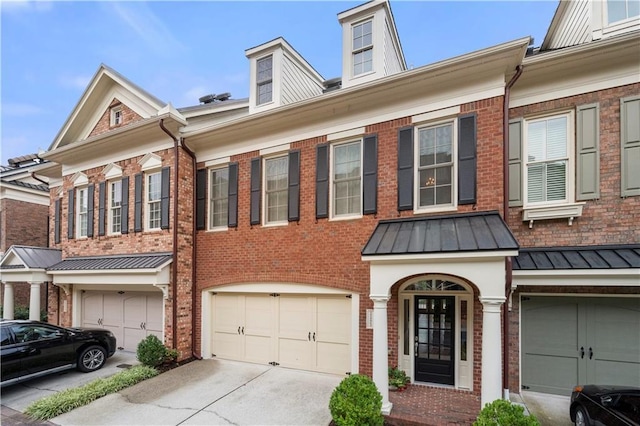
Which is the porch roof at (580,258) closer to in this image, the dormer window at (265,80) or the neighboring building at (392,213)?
the neighboring building at (392,213)

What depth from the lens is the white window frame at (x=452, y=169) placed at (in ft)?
22.9

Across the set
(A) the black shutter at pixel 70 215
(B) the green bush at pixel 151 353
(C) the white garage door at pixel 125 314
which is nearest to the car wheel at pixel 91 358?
(C) the white garage door at pixel 125 314

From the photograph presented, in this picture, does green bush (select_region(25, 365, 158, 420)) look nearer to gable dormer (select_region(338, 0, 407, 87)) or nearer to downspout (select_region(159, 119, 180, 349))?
downspout (select_region(159, 119, 180, 349))

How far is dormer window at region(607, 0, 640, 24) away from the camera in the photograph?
21.7 ft

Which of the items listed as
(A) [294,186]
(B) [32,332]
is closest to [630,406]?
(A) [294,186]

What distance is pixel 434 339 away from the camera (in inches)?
280

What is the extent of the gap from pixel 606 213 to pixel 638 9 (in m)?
4.25

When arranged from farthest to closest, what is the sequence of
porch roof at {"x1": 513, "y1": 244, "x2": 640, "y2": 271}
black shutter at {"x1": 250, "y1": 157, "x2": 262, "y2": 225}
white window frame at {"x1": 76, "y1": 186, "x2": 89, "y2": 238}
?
white window frame at {"x1": 76, "y1": 186, "x2": 89, "y2": 238} → black shutter at {"x1": 250, "y1": 157, "x2": 262, "y2": 225} → porch roof at {"x1": 513, "y1": 244, "x2": 640, "y2": 271}

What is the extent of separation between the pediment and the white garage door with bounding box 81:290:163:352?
5.63m

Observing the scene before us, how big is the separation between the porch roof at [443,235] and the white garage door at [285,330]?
2212mm

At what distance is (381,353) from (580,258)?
13.7ft

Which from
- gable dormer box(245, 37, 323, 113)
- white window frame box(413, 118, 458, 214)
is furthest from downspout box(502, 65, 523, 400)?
gable dormer box(245, 37, 323, 113)

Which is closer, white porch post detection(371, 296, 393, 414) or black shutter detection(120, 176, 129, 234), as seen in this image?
white porch post detection(371, 296, 393, 414)

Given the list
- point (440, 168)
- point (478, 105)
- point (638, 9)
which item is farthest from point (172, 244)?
point (638, 9)
